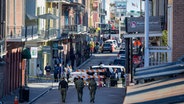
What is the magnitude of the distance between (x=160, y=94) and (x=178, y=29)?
9.43 metres

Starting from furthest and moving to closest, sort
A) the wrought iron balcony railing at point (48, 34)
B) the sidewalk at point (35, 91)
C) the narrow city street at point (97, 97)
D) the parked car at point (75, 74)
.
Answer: the wrought iron balcony railing at point (48, 34) → the parked car at point (75, 74) → the sidewalk at point (35, 91) → the narrow city street at point (97, 97)

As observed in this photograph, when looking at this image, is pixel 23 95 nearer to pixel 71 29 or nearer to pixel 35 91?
pixel 35 91

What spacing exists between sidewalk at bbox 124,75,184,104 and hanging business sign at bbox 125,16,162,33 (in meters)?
16.1

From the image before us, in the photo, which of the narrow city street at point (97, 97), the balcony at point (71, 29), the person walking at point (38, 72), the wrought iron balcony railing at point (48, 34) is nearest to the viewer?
the narrow city street at point (97, 97)

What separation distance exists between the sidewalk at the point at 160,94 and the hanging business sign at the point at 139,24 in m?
16.1

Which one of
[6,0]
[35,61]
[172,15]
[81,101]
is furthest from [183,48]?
[35,61]

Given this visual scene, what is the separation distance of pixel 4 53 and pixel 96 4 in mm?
95098

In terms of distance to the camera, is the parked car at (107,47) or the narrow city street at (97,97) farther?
the parked car at (107,47)

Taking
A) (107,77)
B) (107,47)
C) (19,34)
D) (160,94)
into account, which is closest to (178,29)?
(160,94)

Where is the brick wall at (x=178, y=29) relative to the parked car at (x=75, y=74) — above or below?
above

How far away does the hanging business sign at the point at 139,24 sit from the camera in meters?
32.2

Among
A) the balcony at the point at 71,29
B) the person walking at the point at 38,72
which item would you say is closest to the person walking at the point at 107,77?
the person walking at the point at 38,72

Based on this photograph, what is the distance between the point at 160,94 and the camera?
43.0ft

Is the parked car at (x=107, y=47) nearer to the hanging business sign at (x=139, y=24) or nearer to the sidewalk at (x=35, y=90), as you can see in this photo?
the sidewalk at (x=35, y=90)
